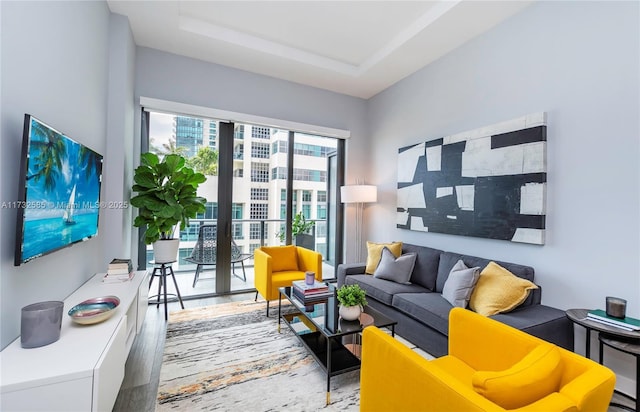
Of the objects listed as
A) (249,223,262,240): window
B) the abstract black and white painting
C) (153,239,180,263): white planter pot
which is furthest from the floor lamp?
(153,239,180,263): white planter pot

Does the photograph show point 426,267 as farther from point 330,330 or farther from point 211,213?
point 211,213

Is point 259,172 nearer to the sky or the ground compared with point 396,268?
nearer to the sky

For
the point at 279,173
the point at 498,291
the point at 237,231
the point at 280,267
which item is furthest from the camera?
the point at 279,173

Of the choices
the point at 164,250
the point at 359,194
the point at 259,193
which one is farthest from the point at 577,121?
the point at 164,250

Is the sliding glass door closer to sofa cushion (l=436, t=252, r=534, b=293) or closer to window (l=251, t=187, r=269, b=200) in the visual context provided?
window (l=251, t=187, r=269, b=200)

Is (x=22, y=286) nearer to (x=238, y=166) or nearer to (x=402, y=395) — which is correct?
(x=402, y=395)

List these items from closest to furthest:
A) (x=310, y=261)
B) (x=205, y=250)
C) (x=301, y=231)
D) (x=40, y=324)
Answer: (x=40, y=324), (x=310, y=261), (x=205, y=250), (x=301, y=231)

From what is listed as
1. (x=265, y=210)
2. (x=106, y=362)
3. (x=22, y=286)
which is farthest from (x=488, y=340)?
(x=265, y=210)

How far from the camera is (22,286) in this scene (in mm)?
1510

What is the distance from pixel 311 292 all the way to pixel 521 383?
1.79 meters

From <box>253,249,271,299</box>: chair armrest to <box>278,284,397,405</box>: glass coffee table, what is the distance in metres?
0.47

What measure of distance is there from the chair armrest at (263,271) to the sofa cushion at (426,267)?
1.69 meters

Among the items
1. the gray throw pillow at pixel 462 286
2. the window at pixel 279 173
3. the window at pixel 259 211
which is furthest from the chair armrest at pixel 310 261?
the gray throw pillow at pixel 462 286

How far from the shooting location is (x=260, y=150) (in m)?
4.23
